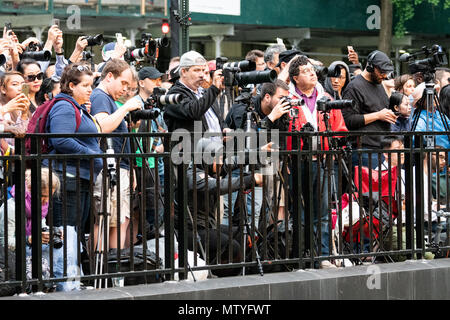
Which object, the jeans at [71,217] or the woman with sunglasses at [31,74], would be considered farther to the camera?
the woman with sunglasses at [31,74]

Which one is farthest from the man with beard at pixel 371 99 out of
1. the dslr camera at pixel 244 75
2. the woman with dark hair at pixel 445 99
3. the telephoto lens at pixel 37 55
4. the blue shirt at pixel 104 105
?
the telephoto lens at pixel 37 55

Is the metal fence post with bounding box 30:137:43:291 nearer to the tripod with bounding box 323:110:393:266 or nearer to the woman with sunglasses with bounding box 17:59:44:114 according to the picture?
the woman with sunglasses with bounding box 17:59:44:114

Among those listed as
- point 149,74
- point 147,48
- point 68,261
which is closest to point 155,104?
point 149,74

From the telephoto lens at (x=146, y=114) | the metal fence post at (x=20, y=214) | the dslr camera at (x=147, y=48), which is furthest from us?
the dslr camera at (x=147, y=48)

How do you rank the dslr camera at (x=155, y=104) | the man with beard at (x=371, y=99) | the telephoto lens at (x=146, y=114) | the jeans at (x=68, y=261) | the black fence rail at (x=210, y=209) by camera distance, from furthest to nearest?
the man with beard at (x=371, y=99)
the telephoto lens at (x=146, y=114)
the dslr camera at (x=155, y=104)
the jeans at (x=68, y=261)
the black fence rail at (x=210, y=209)

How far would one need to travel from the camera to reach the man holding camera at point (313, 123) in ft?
28.9

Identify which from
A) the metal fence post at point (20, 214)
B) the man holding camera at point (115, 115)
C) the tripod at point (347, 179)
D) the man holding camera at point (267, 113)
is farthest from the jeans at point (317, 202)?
the metal fence post at point (20, 214)

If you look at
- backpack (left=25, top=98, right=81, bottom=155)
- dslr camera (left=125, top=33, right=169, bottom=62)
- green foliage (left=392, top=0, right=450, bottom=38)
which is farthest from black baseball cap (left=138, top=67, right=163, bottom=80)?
green foliage (left=392, top=0, right=450, bottom=38)

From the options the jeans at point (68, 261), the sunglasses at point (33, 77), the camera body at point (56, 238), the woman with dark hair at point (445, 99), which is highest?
the sunglasses at point (33, 77)

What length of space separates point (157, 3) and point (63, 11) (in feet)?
9.43

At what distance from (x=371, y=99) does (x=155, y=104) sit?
2.89 metres

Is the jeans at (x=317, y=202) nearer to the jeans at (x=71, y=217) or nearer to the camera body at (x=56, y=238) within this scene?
the jeans at (x=71, y=217)

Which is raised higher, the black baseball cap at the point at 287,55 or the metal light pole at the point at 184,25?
the metal light pole at the point at 184,25

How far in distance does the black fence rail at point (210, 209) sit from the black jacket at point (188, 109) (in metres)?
0.50
